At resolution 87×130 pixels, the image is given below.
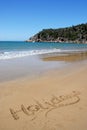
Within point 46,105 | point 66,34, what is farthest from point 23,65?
point 66,34

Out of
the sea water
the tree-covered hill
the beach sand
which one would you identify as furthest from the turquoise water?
the tree-covered hill

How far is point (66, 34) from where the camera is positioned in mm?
133625

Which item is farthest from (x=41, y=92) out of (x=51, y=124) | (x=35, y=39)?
(x=35, y=39)

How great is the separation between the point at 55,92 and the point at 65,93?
11.8 inches

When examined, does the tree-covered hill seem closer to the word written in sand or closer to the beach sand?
the beach sand

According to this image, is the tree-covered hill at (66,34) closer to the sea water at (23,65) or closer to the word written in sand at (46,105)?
the sea water at (23,65)

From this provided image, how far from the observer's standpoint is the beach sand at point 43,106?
12.0ft

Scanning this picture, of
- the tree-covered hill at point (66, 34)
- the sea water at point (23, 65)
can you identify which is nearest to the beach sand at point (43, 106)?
the sea water at point (23, 65)

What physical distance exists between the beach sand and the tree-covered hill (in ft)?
375

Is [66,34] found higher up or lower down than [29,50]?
higher up

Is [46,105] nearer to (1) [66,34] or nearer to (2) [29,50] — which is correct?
(2) [29,50]

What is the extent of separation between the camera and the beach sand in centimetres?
365

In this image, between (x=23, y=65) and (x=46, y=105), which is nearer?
(x=46, y=105)

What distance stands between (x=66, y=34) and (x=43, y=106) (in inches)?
5206
